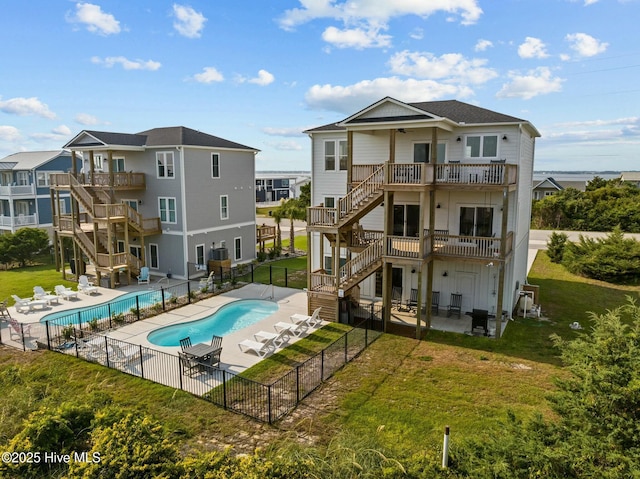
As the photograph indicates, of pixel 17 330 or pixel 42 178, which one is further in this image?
pixel 42 178

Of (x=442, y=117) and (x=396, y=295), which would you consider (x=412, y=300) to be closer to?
(x=396, y=295)

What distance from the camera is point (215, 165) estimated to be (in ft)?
89.5

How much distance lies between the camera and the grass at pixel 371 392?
10242mm

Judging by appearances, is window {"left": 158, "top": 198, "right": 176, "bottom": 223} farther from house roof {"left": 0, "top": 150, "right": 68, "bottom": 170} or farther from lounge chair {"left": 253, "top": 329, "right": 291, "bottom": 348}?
house roof {"left": 0, "top": 150, "right": 68, "bottom": 170}

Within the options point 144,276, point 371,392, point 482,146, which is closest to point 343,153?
point 482,146

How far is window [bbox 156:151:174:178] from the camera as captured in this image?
25.3 metres

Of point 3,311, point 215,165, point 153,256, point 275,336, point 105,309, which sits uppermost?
point 215,165

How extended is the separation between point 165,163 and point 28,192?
65.4 ft

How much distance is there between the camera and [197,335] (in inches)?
690

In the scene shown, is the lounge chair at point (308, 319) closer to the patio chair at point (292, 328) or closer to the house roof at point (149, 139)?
the patio chair at point (292, 328)

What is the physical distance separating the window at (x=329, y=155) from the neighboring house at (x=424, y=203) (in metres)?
0.05

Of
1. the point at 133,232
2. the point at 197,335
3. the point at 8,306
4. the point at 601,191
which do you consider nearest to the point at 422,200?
the point at 197,335

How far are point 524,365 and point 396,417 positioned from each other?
5795 mm

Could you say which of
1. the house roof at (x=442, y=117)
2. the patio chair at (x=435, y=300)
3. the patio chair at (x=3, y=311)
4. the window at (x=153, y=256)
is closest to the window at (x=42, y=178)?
the window at (x=153, y=256)
